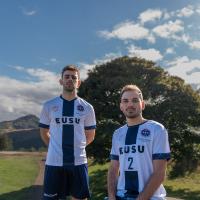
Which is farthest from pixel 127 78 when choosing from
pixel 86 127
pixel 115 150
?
pixel 115 150

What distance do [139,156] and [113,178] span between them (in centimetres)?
59

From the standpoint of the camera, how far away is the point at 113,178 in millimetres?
5926

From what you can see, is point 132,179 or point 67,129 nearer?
point 132,179

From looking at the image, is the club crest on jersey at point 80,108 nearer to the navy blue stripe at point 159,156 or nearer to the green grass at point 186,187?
the navy blue stripe at point 159,156

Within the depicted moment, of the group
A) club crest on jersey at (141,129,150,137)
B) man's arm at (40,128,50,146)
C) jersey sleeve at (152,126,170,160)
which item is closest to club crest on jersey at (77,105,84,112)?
man's arm at (40,128,50,146)

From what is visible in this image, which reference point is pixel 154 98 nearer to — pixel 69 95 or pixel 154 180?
pixel 69 95

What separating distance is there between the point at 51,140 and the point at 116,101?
20.0 m

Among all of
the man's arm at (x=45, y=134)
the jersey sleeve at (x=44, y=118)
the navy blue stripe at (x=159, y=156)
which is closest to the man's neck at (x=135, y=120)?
the navy blue stripe at (x=159, y=156)

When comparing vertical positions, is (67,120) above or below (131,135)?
above

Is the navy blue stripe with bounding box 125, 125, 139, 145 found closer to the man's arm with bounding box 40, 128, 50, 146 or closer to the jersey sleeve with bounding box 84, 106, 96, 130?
the jersey sleeve with bounding box 84, 106, 96, 130

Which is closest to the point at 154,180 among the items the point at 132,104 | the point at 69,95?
the point at 132,104

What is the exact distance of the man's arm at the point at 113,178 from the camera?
18.9 feet

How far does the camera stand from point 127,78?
94.7ft

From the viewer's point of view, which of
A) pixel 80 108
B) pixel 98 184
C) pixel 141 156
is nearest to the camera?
pixel 141 156
